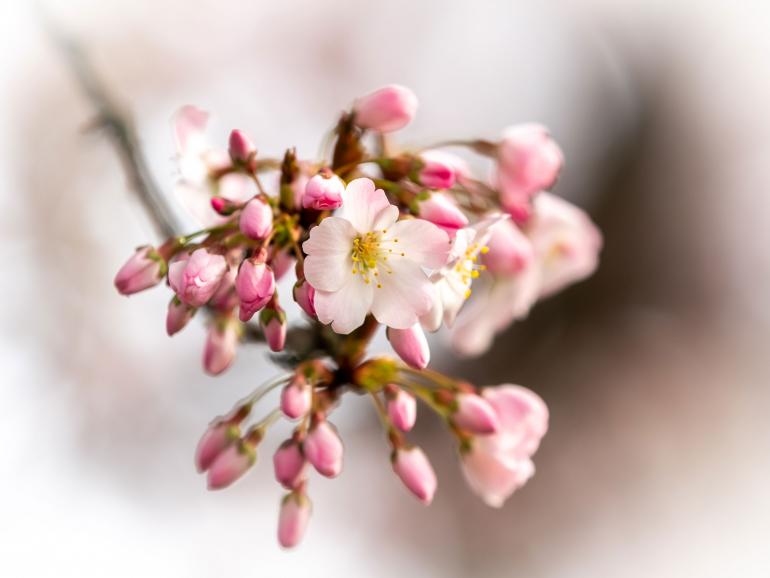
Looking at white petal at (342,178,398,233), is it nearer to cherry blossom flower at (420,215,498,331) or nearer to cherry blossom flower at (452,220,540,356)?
cherry blossom flower at (420,215,498,331)

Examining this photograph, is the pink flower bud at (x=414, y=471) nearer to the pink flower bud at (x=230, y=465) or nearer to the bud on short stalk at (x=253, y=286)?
the pink flower bud at (x=230, y=465)

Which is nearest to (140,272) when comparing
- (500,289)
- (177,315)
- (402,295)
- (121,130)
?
(177,315)

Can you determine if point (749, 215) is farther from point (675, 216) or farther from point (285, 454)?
point (285, 454)

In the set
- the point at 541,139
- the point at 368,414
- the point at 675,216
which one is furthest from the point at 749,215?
the point at 541,139

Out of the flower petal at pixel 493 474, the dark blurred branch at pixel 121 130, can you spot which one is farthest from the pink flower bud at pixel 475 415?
the dark blurred branch at pixel 121 130

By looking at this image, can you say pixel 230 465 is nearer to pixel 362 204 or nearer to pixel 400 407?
pixel 400 407

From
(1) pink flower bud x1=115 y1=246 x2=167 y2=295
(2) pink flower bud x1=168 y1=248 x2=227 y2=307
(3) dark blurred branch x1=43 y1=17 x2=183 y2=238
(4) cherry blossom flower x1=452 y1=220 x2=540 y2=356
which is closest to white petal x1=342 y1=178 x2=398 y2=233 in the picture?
(2) pink flower bud x1=168 y1=248 x2=227 y2=307
